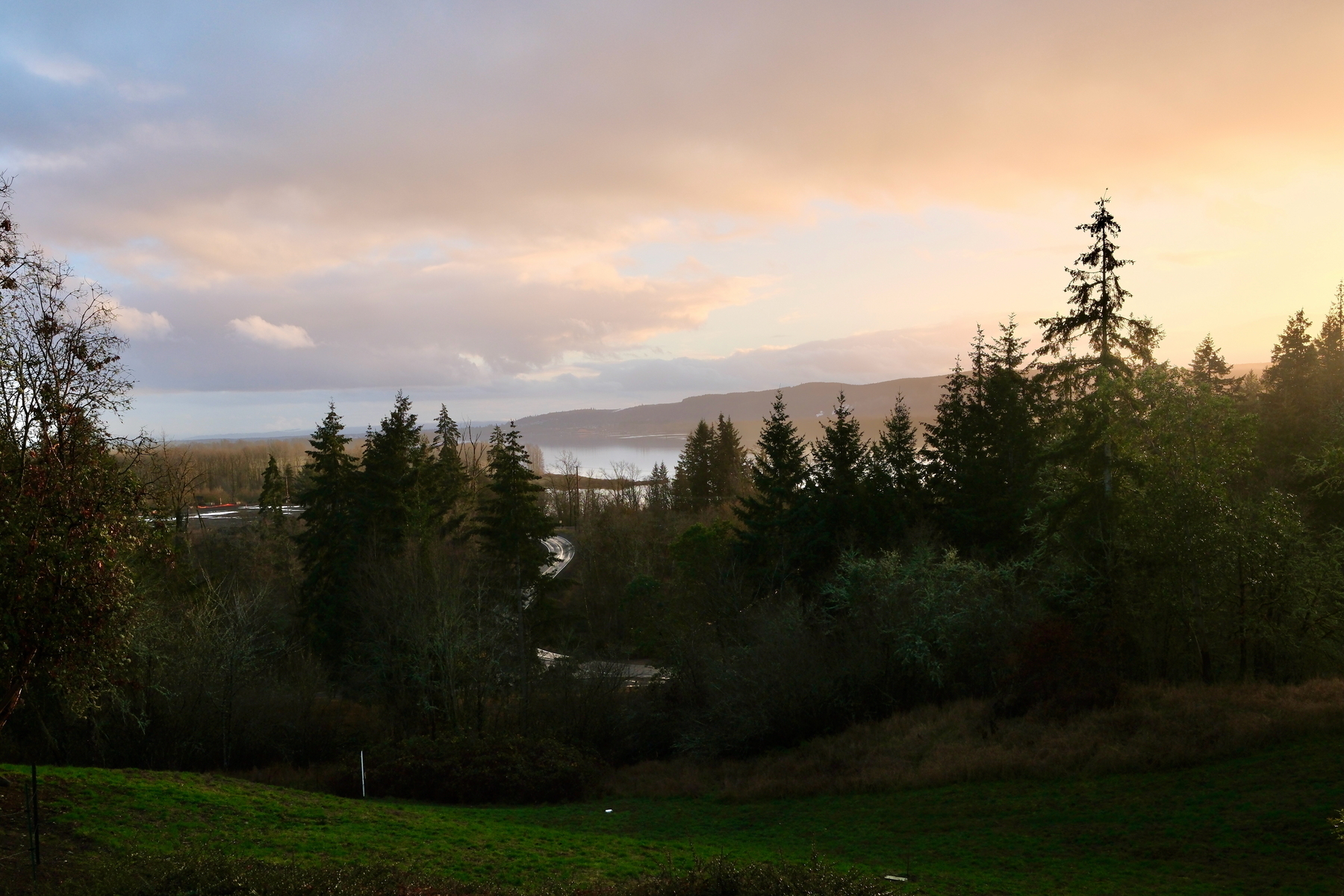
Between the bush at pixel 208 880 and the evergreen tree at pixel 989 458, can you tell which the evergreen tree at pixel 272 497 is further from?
the bush at pixel 208 880

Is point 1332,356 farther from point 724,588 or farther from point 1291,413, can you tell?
point 724,588

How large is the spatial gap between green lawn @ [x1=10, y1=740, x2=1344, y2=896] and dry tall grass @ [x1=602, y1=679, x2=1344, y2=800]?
0.84 meters

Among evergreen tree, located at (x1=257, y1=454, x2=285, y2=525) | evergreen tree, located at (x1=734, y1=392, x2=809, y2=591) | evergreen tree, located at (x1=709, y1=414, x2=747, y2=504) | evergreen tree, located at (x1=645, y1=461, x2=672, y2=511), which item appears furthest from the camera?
evergreen tree, located at (x1=709, y1=414, x2=747, y2=504)

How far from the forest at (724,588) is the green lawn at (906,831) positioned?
296 cm

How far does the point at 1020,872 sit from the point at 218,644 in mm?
28557

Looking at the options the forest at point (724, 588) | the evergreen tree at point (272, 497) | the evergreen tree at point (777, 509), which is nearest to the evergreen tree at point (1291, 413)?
the forest at point (724, 588)

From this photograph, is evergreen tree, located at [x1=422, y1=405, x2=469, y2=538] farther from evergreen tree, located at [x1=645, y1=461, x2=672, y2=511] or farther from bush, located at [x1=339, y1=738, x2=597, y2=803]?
evergreen tree, located at [x1=645, y1=461, x2=672, y2=511]

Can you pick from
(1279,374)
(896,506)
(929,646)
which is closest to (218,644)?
(929,646)

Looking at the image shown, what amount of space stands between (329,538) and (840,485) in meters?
26.8

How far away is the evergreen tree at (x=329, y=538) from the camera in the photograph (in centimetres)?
4056

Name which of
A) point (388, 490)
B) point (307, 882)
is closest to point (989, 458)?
point (388, 490)

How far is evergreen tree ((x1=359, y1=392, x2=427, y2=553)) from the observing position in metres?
42.5

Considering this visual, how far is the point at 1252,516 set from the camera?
79.6 feet

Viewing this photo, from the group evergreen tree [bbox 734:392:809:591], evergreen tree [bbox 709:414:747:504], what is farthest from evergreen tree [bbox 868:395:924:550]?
evergreen tree [bbox 709:414:747:504]
